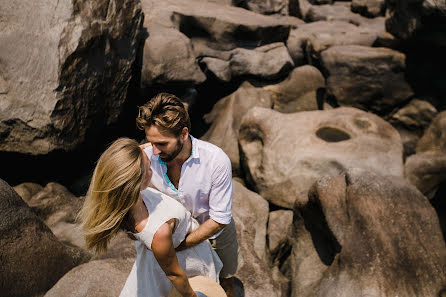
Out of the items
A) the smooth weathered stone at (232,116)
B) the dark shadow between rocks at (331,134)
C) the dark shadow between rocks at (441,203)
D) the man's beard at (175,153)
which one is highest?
the man's beard at (175,153)

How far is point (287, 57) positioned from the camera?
25.5 ft

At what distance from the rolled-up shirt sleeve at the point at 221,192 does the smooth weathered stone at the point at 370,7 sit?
38.3ft

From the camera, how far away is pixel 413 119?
778cm

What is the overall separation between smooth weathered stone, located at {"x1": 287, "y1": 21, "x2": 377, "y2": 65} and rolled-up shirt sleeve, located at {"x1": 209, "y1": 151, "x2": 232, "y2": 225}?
6.84 meters

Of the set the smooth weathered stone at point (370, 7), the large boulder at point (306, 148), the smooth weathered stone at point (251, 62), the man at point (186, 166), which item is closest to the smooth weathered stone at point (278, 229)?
the large boulder at point (306, 148)

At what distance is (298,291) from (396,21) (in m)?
6.00

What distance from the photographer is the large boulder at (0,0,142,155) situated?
4102mm

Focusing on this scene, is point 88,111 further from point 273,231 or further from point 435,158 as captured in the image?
point 435,158

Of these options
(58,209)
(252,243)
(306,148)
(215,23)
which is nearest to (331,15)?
(215,23)

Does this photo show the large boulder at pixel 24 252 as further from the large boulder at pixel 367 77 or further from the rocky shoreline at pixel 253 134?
the large boulder at pixel 367 77

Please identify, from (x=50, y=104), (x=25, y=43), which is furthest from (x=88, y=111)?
(x=25, y=43)

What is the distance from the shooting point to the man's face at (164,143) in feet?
7.12

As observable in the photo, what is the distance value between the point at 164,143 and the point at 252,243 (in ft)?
6.01

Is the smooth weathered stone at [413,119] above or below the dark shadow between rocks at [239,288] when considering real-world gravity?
below
